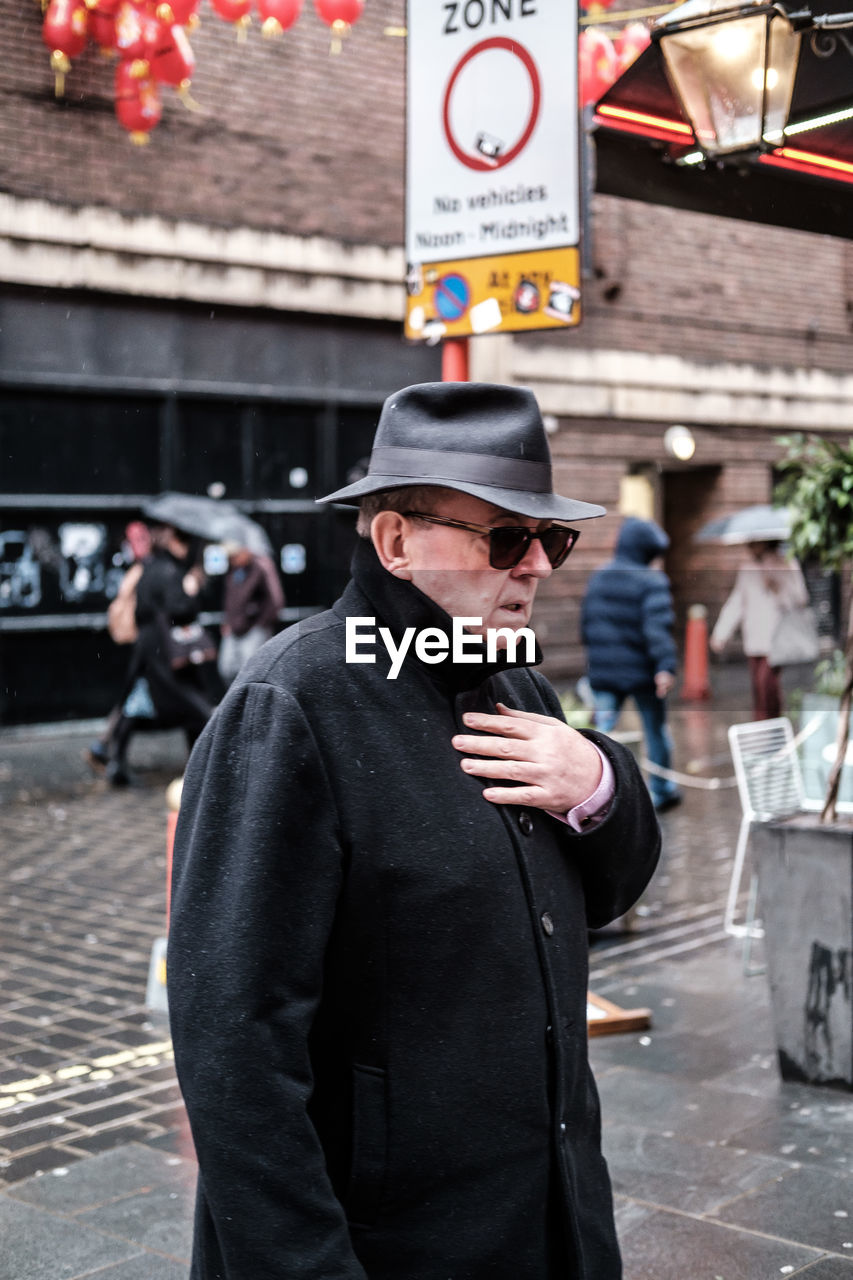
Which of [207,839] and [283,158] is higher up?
[283,158]

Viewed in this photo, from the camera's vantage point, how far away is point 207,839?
196cm

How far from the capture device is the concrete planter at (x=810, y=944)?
494cm

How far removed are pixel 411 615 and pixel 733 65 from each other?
122 inches

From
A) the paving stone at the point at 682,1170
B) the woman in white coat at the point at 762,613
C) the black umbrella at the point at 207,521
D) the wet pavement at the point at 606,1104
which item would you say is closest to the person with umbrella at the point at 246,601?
the black umbrella at the point at 207,521

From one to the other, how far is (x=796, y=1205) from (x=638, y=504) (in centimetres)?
1576

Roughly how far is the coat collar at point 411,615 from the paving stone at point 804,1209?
7.87 ft

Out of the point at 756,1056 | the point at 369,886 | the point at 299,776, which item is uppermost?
the point at 299,776

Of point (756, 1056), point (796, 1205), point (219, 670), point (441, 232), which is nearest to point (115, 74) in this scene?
point (219, 670)

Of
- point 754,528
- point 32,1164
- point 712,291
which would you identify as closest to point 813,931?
point 32,1164

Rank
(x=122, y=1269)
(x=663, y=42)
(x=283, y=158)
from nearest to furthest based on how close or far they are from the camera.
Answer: (x=122, y=1269) < (x=663, y=42) < (x=283, y=158)

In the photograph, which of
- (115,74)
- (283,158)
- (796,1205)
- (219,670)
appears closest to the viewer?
(796,1205)

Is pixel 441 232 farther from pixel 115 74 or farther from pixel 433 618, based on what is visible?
pixel 115 74

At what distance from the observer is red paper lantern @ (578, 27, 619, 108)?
11.5 metres

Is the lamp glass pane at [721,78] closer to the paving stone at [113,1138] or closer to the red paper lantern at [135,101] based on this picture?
the paving stone at [113,1138]
